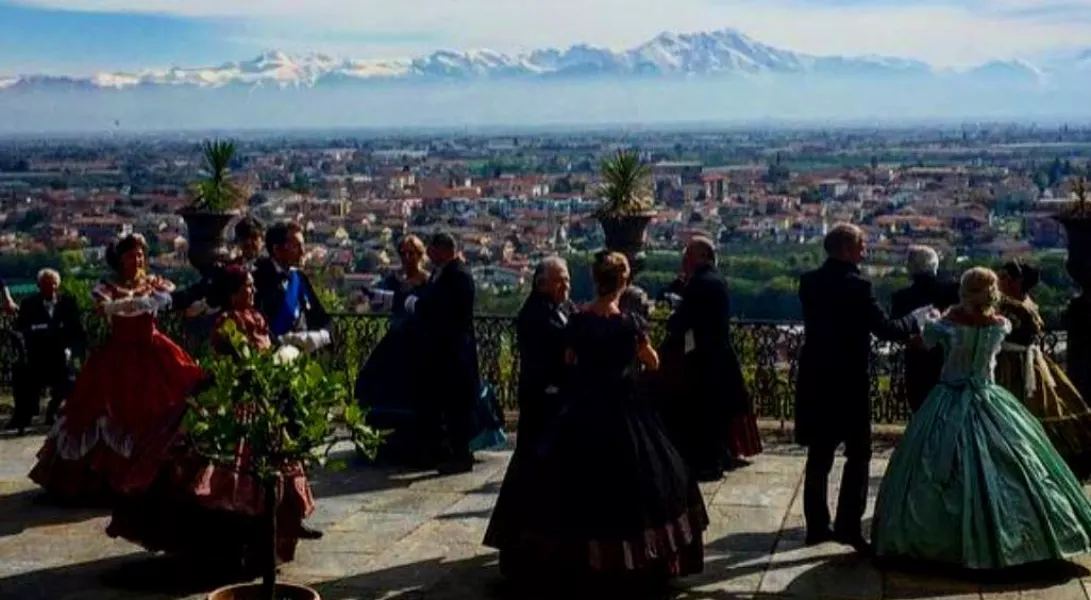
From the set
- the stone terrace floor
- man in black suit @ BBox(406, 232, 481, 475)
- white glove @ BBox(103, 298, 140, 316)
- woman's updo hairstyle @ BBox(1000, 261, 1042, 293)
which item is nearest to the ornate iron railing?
man in black suit @ BBox(406, 232, 481, 475)

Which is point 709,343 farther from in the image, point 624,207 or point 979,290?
point 624,207

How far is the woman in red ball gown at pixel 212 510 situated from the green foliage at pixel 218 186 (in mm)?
4757

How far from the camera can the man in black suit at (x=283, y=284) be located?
27.3ft

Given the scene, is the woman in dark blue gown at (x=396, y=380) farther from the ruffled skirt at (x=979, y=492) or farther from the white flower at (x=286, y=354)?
the ruffled skirt at (x=979, y=492)

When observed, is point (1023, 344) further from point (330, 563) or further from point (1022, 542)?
point (330, 563)

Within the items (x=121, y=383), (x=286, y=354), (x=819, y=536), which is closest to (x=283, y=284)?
(x=121, y=383)

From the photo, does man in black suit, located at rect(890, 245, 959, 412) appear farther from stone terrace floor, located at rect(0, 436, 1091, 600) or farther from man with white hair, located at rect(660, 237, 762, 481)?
man with white hair, located at rect(660, 237, 762, 481)

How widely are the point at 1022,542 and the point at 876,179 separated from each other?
213 feet

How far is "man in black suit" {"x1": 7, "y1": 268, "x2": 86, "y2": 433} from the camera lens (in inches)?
437

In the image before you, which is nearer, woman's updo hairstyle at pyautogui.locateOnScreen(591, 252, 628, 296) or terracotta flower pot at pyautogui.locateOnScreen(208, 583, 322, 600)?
terracotta flower pot at pyautogui.locateOnScreen(208, 583, 322, 600)

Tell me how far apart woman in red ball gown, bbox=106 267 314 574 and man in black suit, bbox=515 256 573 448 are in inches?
46.5

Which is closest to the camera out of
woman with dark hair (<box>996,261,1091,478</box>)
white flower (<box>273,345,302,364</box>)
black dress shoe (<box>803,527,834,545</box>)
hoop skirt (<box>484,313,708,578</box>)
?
white flower (<box>273,345,302,364</box>)

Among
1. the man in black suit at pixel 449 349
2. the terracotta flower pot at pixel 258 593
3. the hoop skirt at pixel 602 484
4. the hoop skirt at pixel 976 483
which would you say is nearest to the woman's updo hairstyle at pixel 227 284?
the terracotta flower pot at pixel 258 593

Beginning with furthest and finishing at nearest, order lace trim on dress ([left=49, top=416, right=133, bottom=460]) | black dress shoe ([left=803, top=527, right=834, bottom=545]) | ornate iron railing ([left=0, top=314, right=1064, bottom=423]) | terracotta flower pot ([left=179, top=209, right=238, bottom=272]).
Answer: terracotta flower pot ([left=179, top=209, right=238, bottom=272]), ornate iron railing ([left=0, top=314, right=1064, bottom=423]), lace trim on dress ([left=49, top=416, right=133, bottom=460]), black dress shoe ([left=803, top=527, right=834, bottom=545])
